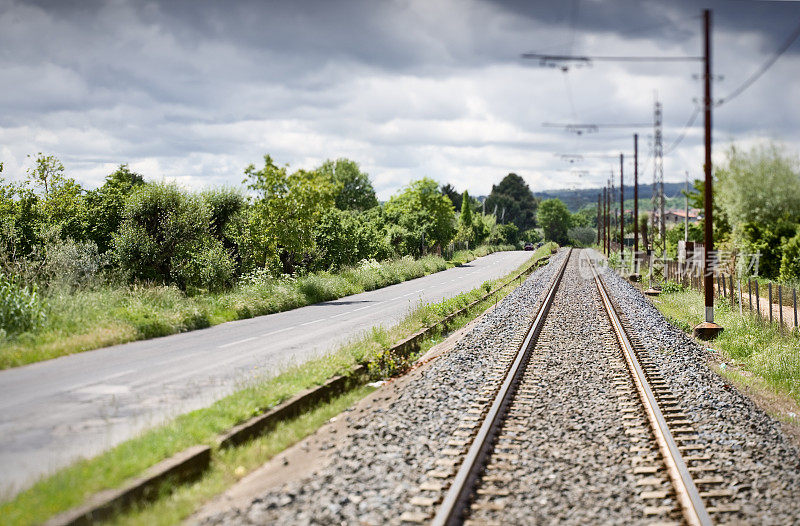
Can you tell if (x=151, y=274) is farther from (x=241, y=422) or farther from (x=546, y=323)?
(x=241, y=422)

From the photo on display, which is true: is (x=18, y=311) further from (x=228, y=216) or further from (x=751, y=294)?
(x=751, y=294)

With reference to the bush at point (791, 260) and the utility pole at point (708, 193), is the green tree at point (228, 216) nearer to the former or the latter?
the utility pole at point (708, 193)

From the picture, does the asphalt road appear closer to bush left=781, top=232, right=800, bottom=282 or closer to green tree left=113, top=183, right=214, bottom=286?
green tree left=113, top=183, right=214, bottom=286

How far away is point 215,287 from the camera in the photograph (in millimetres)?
24703

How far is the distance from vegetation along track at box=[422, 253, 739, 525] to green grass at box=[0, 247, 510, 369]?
9139 millimetres

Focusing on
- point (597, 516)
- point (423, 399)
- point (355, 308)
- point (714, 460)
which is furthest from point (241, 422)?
point (355, 308)

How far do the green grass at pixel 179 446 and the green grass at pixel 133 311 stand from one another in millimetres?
5730

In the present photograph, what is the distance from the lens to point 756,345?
1438cm

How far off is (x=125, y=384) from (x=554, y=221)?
147m

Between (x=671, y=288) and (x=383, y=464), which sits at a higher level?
(x=383, y=464)

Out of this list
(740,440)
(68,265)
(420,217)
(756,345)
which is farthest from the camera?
(420,217)

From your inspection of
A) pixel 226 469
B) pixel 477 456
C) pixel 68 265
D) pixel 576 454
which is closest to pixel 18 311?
pixel 68 265

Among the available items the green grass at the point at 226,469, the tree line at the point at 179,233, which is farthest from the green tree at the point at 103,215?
the green grass at the point at 226,469

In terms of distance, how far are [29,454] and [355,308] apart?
17.7m
